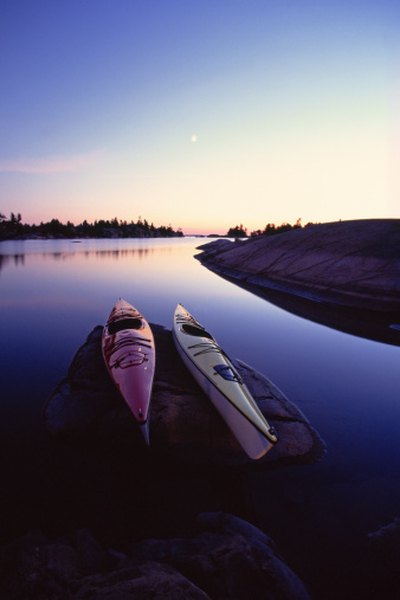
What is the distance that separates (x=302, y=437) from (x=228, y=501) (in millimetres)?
2094

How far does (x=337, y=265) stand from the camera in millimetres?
20078

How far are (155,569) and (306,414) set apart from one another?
4986 mm

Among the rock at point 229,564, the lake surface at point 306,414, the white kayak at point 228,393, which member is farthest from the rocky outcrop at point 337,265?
the rock at point 229,564

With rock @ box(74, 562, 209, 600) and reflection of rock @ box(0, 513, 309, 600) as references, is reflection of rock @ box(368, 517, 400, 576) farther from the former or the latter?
rock @ box(74, 562, 209, 600)

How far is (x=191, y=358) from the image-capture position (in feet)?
24.2

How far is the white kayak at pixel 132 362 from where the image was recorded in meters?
5.39

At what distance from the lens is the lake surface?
3820 millimetres

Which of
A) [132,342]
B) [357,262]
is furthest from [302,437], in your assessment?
[357,262]

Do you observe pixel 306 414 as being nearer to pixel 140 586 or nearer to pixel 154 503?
pixel 154 503

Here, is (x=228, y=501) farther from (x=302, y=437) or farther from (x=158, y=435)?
(x=302, y=437)

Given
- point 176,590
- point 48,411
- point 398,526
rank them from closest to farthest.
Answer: point 176,590, point 398,526, point 48,411

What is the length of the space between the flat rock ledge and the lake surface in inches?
14.5

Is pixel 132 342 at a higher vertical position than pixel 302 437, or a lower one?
higher

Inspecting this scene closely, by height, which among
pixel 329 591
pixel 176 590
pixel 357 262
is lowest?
pixel 329 591
